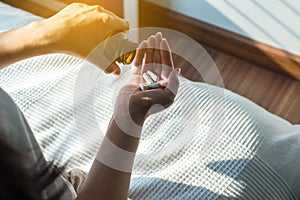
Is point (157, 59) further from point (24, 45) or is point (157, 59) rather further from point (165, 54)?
point (24, 45)

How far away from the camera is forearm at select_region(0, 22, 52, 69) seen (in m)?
0.79

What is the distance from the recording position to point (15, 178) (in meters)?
0.59

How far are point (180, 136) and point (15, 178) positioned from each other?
36 centimetres

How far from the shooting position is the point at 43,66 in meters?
1.00

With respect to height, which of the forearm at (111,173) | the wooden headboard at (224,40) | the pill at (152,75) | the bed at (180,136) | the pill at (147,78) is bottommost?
the wooden headboard at (224,40)

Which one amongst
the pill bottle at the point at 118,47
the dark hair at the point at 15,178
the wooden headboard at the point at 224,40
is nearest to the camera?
the dark hair at the point at 15,178

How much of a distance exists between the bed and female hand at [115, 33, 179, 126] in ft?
0.46

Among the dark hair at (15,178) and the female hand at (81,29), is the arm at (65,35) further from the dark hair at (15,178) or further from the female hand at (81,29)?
the dark hair at (15,178)

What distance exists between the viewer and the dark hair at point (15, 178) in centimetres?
58

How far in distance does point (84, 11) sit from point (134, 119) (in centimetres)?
22

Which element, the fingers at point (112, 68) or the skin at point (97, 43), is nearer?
the skin at point (97, 43)

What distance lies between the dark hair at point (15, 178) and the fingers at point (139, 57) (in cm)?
25

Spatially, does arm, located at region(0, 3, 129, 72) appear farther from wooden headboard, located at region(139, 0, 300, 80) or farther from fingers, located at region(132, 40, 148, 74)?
wooden headboard, located at region(139, 0, 300, 80)

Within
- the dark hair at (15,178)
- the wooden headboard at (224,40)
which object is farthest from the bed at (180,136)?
the wooden headboard at (224,40)
